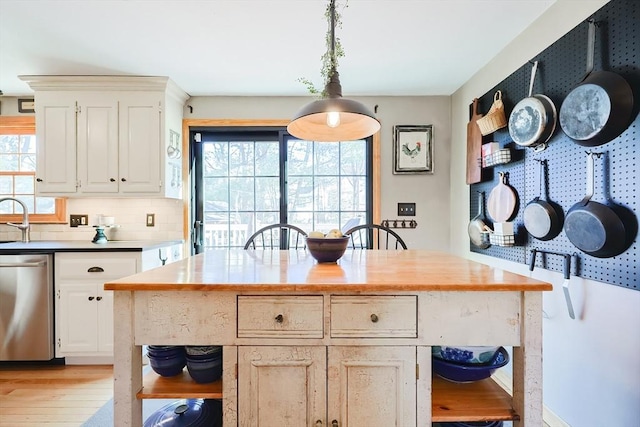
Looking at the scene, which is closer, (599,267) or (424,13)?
(599,267)

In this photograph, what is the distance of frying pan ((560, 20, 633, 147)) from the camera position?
1.31 metres

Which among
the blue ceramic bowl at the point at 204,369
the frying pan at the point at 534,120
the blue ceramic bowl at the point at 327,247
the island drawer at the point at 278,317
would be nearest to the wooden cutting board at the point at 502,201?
the frying pan at the point at 534,120

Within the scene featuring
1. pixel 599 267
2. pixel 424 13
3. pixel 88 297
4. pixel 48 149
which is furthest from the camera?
pixel 48 149

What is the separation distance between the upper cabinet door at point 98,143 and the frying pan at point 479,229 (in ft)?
10.3

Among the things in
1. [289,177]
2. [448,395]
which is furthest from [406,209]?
[448,395]

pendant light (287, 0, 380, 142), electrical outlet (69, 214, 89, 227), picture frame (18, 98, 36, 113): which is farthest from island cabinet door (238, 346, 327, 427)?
picture frame (18, 98, 36, 113)

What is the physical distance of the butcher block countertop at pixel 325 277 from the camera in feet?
3.49

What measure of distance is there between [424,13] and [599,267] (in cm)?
168

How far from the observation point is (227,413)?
111 centimetres

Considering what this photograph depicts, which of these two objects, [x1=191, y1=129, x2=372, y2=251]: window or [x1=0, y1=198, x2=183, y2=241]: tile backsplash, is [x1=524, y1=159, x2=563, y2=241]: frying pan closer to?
[x1=191, y1=129, x2=372, y2=251]: window

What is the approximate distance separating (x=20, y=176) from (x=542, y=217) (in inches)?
177

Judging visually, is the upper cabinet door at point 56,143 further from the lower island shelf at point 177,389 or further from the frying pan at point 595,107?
the frying pan at point 595,107

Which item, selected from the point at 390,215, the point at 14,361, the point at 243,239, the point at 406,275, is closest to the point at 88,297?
the point at 14,361

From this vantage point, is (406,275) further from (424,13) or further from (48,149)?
(48,149)
